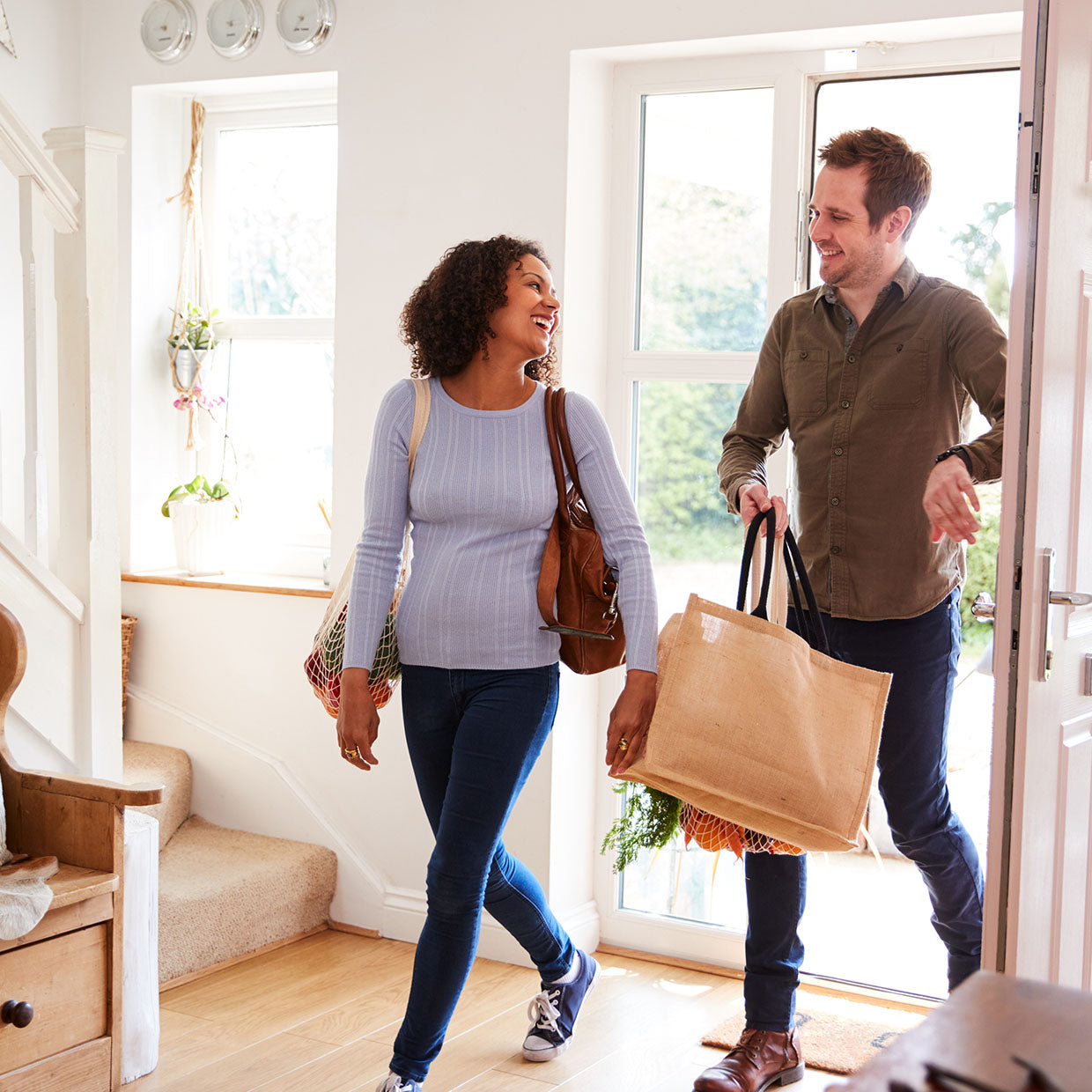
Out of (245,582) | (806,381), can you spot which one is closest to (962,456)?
(806,381)

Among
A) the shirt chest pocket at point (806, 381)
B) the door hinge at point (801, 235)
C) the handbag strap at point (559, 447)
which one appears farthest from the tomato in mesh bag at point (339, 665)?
the door hinge at point (801, 235)

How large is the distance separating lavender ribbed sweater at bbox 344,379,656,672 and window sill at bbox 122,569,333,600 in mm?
1117

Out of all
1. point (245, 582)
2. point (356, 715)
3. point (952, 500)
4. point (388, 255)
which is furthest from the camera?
point (245, 582)

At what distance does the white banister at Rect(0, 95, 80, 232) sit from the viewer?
2338 millimetres

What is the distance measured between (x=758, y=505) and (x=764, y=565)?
4.1 inches

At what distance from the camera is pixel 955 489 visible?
187cm

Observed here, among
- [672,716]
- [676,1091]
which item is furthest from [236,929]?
[672,716]

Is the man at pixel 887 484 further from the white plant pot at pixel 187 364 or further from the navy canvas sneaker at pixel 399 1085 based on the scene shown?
the white plant pot at pixel 187 364

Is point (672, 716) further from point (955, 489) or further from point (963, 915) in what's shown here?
point (963, 915)

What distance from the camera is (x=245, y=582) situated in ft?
11.7

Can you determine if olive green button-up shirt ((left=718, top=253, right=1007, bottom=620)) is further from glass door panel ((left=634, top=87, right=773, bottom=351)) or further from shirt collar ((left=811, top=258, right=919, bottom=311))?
glass door panel ((left=634, top=87, right=773, bottom=351))

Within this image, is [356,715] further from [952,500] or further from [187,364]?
[187,364]

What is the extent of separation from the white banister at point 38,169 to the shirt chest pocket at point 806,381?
54.1 inches

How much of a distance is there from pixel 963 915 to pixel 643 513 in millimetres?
1245
